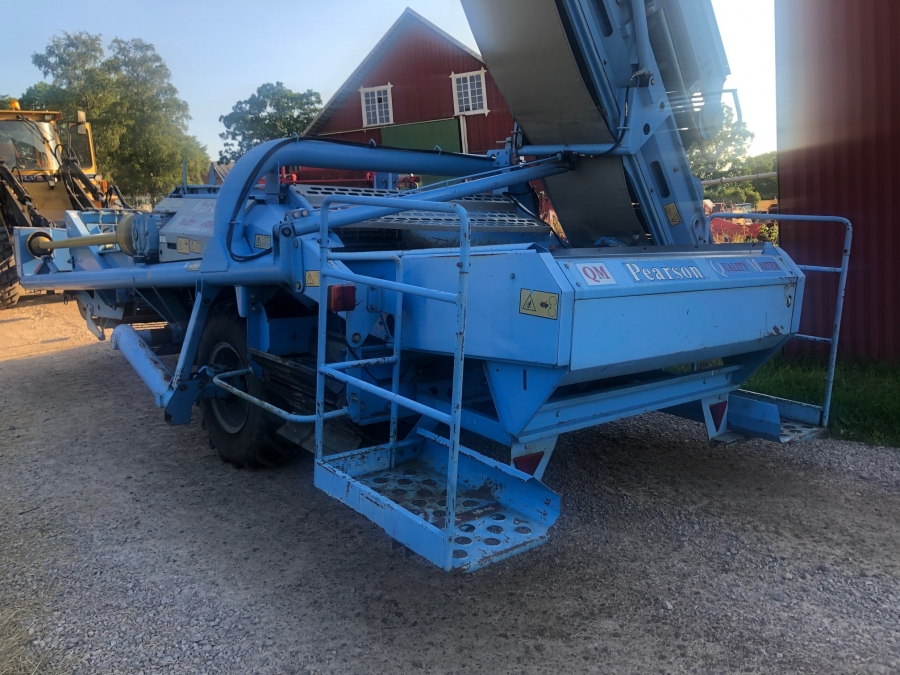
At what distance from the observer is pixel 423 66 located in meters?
24.4

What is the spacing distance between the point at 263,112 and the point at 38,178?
2551cm

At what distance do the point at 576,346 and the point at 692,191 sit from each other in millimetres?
2116

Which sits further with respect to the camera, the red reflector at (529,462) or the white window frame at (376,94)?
the white window frame at (376,94)

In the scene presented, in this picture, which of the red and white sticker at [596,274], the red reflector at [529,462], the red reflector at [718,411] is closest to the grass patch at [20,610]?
the red reflector at [529,462]

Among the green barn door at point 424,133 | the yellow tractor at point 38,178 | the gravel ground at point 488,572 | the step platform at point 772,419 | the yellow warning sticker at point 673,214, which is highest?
the green barn door at point 424,133

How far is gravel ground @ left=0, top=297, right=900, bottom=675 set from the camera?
262 cm

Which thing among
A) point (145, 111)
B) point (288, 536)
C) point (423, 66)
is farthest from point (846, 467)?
point (145, 111)

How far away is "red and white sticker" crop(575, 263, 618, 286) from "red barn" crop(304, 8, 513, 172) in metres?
19.3

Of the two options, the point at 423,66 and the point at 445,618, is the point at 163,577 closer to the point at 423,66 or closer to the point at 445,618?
the point at 445,618

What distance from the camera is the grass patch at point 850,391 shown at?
4.99 m

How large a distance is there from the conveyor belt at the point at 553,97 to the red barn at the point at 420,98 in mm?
17699

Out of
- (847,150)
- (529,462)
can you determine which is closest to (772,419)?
(529,462)

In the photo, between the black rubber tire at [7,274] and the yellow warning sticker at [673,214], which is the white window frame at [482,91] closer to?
the black rubber tire at [7,274]

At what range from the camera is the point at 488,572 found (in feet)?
10.6
